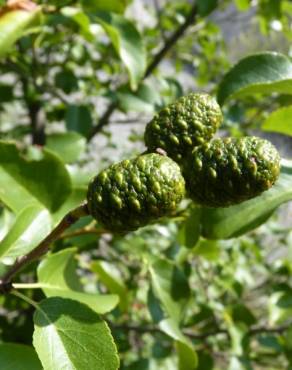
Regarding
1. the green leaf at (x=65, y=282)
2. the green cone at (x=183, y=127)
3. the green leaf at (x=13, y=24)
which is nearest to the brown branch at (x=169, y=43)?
the green leaf at (x=13, y=24)

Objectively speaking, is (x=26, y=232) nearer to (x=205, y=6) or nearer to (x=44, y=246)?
(x=44, y=246)

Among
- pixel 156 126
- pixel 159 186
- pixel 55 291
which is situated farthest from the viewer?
pixel 55 291

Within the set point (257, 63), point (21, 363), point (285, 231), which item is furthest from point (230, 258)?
point (21, 363)

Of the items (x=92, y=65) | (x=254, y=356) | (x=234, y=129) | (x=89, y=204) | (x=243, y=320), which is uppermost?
(x=89, y=204)

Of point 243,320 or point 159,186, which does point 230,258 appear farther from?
point 159,186

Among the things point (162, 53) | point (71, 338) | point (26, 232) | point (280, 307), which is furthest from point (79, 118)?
point (71, 338)

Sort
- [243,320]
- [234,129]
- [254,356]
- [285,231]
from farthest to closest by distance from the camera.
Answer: [285,231] → [234,129] → [254,356] → [243,320]

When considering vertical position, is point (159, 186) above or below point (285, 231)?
above
